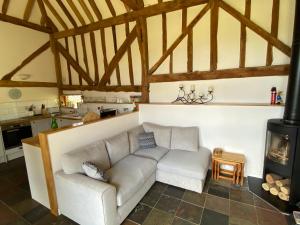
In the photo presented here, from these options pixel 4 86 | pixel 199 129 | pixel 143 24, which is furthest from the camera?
pixel 4 86

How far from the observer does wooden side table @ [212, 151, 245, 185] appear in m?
2.81

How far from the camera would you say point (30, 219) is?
226cm

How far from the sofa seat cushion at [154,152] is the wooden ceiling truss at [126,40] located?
Answer: 58.4 inches

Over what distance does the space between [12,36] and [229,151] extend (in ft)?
20.1

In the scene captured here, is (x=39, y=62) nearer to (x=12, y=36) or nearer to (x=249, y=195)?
(x=12, y=36)

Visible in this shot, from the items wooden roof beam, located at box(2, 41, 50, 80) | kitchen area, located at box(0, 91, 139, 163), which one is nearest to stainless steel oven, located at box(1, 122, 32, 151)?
kitchen area, located at box(0, 91, 139, 163)

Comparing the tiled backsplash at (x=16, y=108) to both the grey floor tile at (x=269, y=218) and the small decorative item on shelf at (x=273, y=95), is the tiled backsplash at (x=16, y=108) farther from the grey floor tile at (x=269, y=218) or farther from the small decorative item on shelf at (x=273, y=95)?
the small decorative item on shelf at (x=273, y=95)

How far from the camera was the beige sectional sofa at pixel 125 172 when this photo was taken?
189cm

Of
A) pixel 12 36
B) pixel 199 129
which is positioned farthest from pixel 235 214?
pixel 12 36

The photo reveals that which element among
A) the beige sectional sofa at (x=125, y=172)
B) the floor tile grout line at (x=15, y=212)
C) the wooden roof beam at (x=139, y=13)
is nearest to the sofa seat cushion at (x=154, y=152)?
the beige sectional sofa at (x=125, y=172)

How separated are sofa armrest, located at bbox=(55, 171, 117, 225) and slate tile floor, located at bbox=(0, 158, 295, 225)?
274 mm

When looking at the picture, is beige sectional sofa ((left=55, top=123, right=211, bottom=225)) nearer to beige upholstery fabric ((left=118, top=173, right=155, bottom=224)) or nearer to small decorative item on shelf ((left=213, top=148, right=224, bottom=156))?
beige upholstery fabric ((left=118, top=173, right=155, bottom=224))

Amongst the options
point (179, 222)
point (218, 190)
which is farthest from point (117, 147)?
point (218, 190)

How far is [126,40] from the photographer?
14.0 ft
